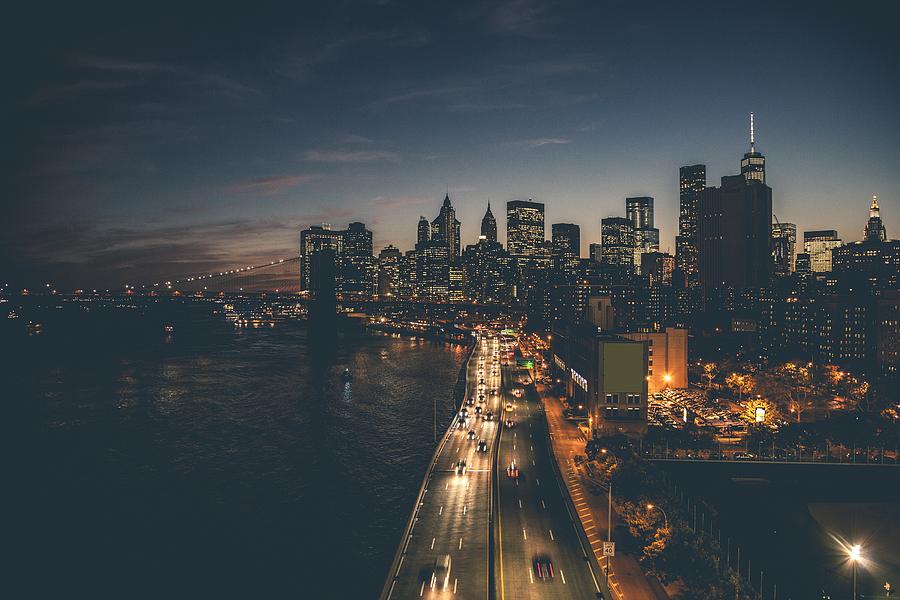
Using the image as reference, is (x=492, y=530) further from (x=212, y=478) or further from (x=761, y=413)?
(x=761, y=413)

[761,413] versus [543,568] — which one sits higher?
[761,413]

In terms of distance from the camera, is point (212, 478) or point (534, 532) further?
point (212, 478)

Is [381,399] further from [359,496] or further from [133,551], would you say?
[133,551]

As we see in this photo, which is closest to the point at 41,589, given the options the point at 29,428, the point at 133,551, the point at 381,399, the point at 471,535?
the point at 133,551

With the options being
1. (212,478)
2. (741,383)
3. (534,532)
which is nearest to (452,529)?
(534,532)

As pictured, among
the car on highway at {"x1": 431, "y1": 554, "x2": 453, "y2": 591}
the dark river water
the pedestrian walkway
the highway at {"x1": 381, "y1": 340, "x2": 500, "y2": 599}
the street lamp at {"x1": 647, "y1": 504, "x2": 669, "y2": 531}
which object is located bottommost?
the dark river water

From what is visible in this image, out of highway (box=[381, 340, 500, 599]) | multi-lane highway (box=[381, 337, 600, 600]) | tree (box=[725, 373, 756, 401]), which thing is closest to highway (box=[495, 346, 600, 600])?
→ multi-lane highway (box=[381, 337, 600, 600])

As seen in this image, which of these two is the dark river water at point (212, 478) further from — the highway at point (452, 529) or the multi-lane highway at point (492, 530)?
the multi-lane highway at point (492, 530)

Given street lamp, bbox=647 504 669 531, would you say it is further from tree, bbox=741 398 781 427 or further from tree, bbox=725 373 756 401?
tree, bbox=725 373 756 401
